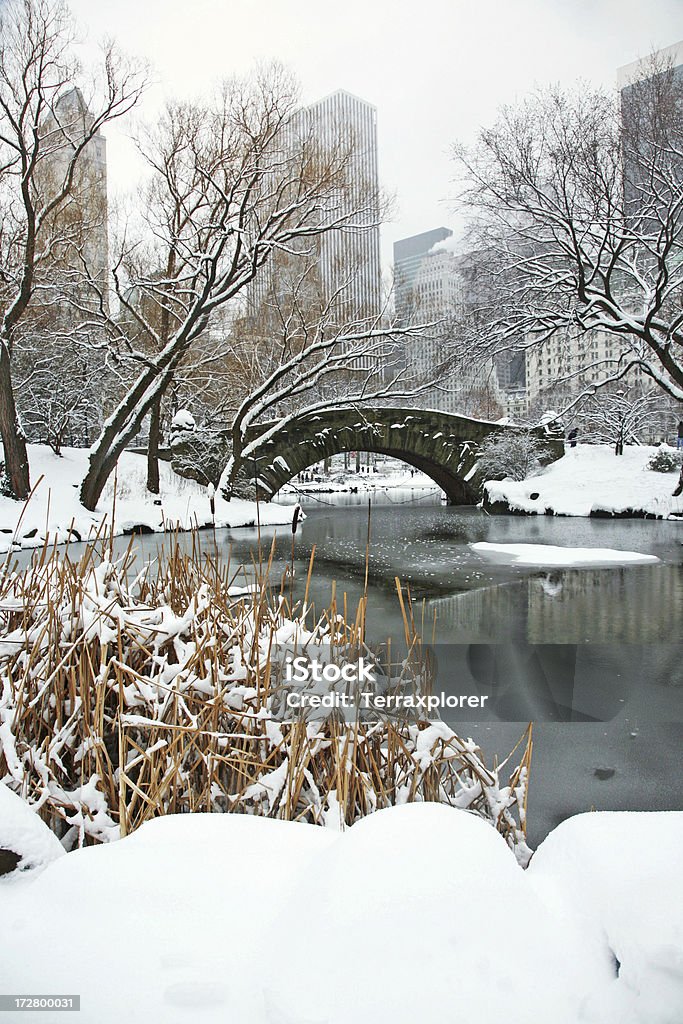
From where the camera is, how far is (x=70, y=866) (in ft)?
4.89

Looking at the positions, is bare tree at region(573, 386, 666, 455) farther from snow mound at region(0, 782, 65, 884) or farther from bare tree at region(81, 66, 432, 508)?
snow mound at region(0, 782, 65, 884)

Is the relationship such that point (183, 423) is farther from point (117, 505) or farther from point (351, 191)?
point (351, 191)

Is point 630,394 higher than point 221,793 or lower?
higher

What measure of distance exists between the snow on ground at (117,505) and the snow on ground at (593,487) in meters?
5.52

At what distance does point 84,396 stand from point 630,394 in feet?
55.8

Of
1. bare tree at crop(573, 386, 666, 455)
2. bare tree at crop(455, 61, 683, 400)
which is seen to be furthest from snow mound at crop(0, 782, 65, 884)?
bare tree at crop(573, 386, 666, 455)

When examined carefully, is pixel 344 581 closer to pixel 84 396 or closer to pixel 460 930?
pixel 460 930

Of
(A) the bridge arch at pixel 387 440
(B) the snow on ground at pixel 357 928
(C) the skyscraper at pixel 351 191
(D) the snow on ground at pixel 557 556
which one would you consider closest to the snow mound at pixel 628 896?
(B) the snow on ground at pixel 357 928

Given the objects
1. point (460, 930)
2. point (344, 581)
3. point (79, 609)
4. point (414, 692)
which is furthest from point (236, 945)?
point (344, 581)

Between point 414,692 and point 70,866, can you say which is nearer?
point 70,866

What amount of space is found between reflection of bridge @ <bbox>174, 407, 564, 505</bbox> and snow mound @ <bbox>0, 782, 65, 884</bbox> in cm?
1510

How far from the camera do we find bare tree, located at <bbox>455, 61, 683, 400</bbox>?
11945mm

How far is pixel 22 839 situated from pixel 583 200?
13641mm

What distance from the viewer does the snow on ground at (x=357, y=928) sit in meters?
1.19
